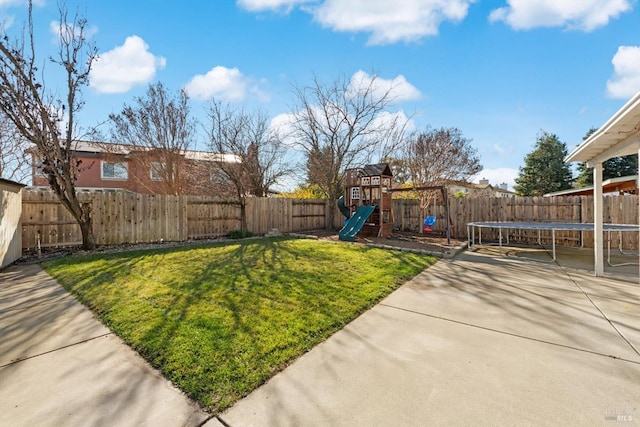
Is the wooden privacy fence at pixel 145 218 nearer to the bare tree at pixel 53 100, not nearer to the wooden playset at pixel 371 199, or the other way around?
the bare tree at pixel 53 100

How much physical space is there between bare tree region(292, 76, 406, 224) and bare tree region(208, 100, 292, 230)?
1.62 m

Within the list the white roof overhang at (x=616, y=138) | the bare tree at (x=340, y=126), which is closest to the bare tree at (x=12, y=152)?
the bare tree at (x=340, y=126)

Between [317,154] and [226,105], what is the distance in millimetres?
4633

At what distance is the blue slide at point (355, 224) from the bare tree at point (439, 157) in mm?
4348

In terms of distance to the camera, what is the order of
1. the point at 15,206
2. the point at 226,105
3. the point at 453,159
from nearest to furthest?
the point at 15,206
the point at 226,105
the point at 453,159

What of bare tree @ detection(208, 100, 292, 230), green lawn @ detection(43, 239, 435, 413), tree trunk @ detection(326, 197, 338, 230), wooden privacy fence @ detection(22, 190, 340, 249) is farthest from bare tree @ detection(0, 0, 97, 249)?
tree trunk @ detection(326, 197, 338, 230)

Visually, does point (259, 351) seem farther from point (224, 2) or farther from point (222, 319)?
point (224, 2)

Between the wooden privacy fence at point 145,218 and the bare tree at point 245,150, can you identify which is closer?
the wooden privacy fence at point 145,218

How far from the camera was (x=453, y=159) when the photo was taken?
45.2ft

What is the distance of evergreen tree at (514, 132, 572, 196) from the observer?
78.6ft

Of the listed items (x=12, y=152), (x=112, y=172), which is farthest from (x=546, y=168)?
(x=12, y=152)

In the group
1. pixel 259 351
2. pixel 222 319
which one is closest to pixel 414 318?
pixel 259 351

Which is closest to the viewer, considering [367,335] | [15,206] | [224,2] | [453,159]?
[367,335]

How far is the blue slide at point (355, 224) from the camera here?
30.6 ft
